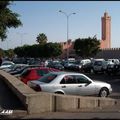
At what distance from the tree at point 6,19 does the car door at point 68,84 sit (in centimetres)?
724

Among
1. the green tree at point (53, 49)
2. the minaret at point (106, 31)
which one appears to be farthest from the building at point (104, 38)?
the green tree at point (53, 49)

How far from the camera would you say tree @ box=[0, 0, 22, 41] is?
22688 millimetres

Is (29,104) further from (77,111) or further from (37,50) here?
(37,50)

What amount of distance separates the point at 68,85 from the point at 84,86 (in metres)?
0.85

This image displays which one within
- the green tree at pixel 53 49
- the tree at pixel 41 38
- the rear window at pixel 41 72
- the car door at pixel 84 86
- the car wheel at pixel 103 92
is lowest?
the car wheel at pixel 103 92

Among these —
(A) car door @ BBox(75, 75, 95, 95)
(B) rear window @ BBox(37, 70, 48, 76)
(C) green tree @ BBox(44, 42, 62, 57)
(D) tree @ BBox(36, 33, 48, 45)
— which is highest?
(D) tree @ BBox(36, 33, 48, 45)

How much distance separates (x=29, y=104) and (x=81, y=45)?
78094 mm

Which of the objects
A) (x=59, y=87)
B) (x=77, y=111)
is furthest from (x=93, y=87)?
(x=77, y=111)

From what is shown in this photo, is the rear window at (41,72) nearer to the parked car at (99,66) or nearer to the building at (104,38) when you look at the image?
the parked car at (99,66)

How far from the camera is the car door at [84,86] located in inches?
672

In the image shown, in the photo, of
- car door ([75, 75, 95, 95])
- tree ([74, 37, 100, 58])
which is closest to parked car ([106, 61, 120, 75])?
car door ([75, 75, 95, 95])

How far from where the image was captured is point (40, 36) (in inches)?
5295

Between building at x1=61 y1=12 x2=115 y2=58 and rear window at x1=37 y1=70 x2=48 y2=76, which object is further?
building at x1=61 y1=12 x2=115 y2=58

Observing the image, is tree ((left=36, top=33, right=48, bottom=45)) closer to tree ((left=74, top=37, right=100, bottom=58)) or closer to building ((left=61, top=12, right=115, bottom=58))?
building ((left=61, top=12, right=115, bottom=58))
